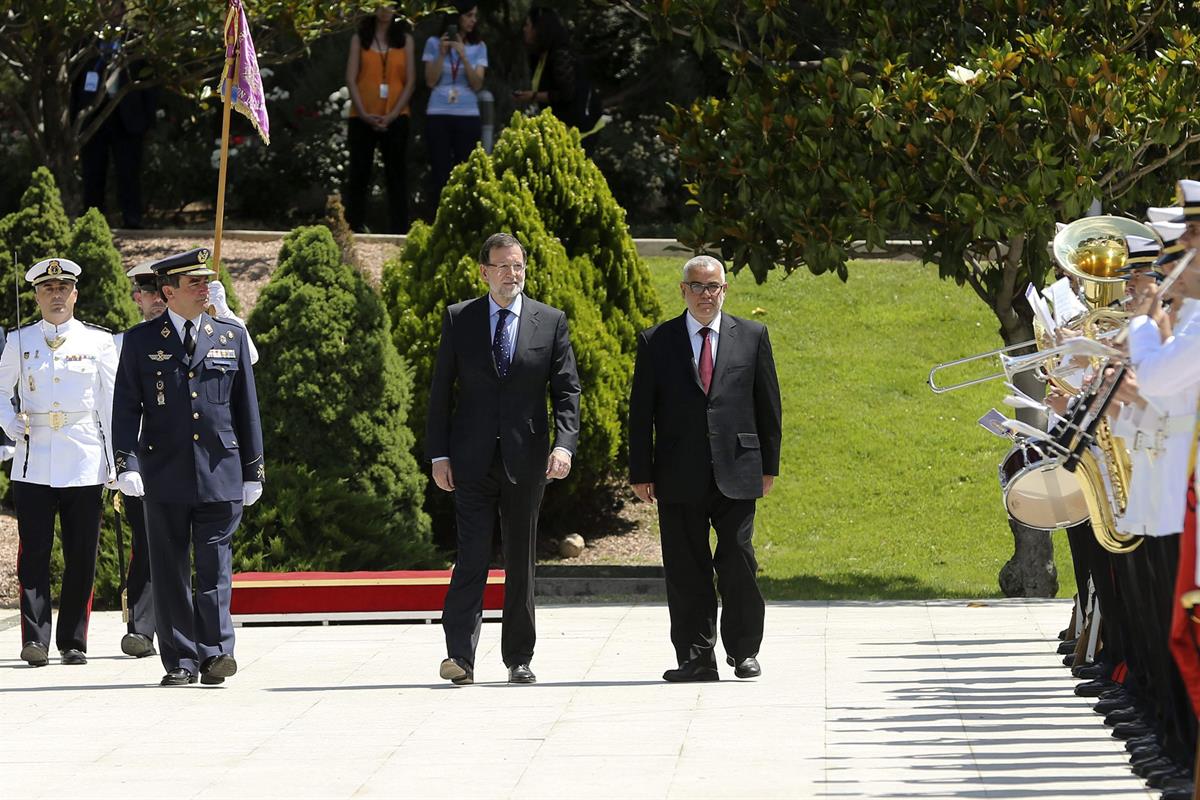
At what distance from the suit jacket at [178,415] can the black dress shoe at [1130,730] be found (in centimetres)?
415

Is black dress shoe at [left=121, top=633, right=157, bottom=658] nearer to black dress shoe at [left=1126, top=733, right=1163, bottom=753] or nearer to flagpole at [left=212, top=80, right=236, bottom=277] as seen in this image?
flagpole at [left=212, top=80, right=236, bottom=277]

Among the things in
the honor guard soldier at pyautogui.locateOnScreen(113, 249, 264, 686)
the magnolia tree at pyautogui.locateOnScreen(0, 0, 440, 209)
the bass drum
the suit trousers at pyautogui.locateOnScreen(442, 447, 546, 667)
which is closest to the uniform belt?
the honor guard soldier at pyautogui.locateOnScreen(113, 249, 264, 686)

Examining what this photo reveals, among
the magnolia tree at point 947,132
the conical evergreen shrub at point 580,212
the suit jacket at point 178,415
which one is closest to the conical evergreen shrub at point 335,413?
the conical evergreen shrub at point 580,212

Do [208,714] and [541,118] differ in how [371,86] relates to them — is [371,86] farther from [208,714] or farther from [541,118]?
[208,714]

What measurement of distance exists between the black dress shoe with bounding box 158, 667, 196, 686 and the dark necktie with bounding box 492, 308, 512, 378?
78.3 inches

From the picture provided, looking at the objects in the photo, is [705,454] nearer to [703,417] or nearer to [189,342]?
[703,417]

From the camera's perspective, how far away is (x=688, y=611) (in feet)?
30.3

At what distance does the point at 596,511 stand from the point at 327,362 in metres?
3.54

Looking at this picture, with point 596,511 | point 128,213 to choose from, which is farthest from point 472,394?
point 128,213

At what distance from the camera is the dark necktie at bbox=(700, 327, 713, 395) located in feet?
30.2

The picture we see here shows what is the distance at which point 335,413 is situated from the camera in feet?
45.7

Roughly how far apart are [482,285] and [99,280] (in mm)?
2833

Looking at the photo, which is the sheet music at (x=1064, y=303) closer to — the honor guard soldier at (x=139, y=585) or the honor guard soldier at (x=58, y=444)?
the honor guard soldier at (x=139, y=585)

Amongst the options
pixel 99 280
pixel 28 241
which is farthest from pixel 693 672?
pixel 28 241
